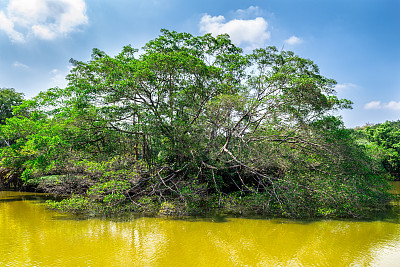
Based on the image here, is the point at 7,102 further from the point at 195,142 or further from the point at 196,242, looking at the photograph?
the point at 196,242

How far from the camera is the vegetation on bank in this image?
9.05m

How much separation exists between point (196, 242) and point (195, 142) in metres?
4.71

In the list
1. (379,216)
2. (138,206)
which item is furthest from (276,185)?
(138,206)

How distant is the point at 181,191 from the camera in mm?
9469

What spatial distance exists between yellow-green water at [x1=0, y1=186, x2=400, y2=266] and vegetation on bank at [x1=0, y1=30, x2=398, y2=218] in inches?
33.3

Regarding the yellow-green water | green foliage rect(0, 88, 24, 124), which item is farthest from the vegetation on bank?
green foliage rect(0, 88, 24, 124)

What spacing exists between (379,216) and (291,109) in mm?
4817

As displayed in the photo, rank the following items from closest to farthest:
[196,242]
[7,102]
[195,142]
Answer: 1. [196,242]
2. [195,142]
3. [7,102]

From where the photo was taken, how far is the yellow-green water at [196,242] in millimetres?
5332

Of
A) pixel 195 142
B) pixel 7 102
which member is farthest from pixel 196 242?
pixel 7 102

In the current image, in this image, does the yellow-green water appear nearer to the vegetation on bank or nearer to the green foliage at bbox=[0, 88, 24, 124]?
Answer: the vegetation on bank

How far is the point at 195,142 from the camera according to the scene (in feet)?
34.5

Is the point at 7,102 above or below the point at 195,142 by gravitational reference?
above

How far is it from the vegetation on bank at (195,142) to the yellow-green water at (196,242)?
0.85 meters
